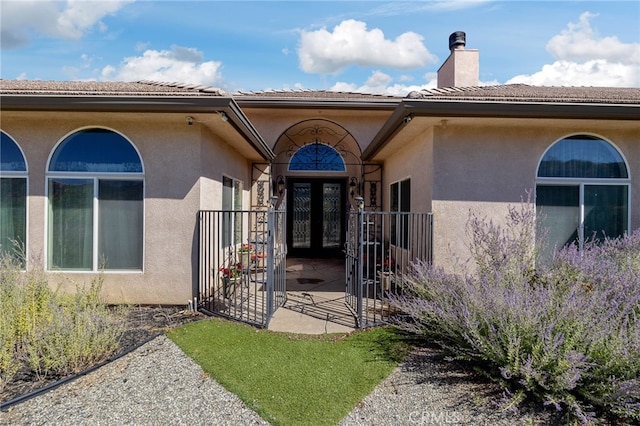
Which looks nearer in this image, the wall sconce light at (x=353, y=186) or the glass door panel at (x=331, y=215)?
the wall sconce light at (x=353, y=186)

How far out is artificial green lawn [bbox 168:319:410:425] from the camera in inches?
147

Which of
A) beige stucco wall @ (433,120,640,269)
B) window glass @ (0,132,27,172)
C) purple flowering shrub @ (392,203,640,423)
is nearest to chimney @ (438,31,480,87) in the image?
beige stucco wall @ (433,120,640,269)

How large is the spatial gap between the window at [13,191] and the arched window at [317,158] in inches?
330

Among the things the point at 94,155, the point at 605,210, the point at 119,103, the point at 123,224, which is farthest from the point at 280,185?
the point at 605,210

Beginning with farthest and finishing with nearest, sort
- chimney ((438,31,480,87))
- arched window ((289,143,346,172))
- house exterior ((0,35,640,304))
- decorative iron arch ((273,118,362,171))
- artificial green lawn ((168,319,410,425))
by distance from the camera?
arched window ((289,143,346,172)) → decorative iron arch ((273,118,362,171)) → chimney ((438,31,480,87)) → house exterior ((0,35,640,304)) → artificial green lawn ((168,319,410,425))

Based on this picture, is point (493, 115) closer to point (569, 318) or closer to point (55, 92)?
point (569, 318)

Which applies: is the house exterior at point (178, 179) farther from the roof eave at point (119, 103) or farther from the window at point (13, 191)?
the roof eave at point (119, 103)

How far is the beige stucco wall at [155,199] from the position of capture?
674cm

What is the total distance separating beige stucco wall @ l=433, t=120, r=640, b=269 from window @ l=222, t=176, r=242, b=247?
15.9ft

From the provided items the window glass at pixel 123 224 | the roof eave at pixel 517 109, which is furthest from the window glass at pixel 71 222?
the roof eave at pixel 517 109

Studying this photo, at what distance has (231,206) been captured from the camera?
9.90 m

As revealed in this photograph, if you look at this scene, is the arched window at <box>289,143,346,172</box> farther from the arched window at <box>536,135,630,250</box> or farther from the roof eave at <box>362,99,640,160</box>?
the arched window at <box>536,135,630,250</box>

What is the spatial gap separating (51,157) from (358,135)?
352 inches

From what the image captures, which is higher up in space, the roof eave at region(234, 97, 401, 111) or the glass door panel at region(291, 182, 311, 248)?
the roof eave at region(234, 97, 401, 111)
